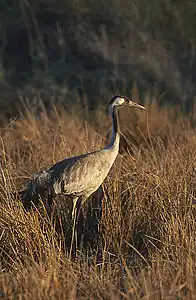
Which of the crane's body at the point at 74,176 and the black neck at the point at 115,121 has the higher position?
the black neck at the point at 115,121

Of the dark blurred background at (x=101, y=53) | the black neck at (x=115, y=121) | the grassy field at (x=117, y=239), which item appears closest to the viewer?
the grassy field at (x=117, y=239)

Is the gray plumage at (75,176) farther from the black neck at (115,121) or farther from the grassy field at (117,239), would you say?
the grassy field at (117,239)

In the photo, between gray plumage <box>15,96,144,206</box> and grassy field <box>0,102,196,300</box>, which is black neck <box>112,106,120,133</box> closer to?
gray plumage <box>15,96,144,206</box>

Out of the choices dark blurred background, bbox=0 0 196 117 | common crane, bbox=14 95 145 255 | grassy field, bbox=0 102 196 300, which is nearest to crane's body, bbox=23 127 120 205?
common crane, bbox=14 95 145 255

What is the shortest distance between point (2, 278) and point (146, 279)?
2.63 feet

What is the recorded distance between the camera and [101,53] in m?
14.3

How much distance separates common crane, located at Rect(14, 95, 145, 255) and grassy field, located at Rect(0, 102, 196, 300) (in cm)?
15

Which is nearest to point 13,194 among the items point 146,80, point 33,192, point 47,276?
point 33,192

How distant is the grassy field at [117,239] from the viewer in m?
3.49

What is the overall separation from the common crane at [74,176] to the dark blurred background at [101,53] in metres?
6.04

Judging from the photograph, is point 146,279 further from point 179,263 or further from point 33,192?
point 33,192

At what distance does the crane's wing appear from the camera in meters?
5.16

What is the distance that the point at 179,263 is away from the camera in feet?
12.2

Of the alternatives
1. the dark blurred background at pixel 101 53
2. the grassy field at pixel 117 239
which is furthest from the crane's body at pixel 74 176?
the dark blurred background at pixel 101 53
